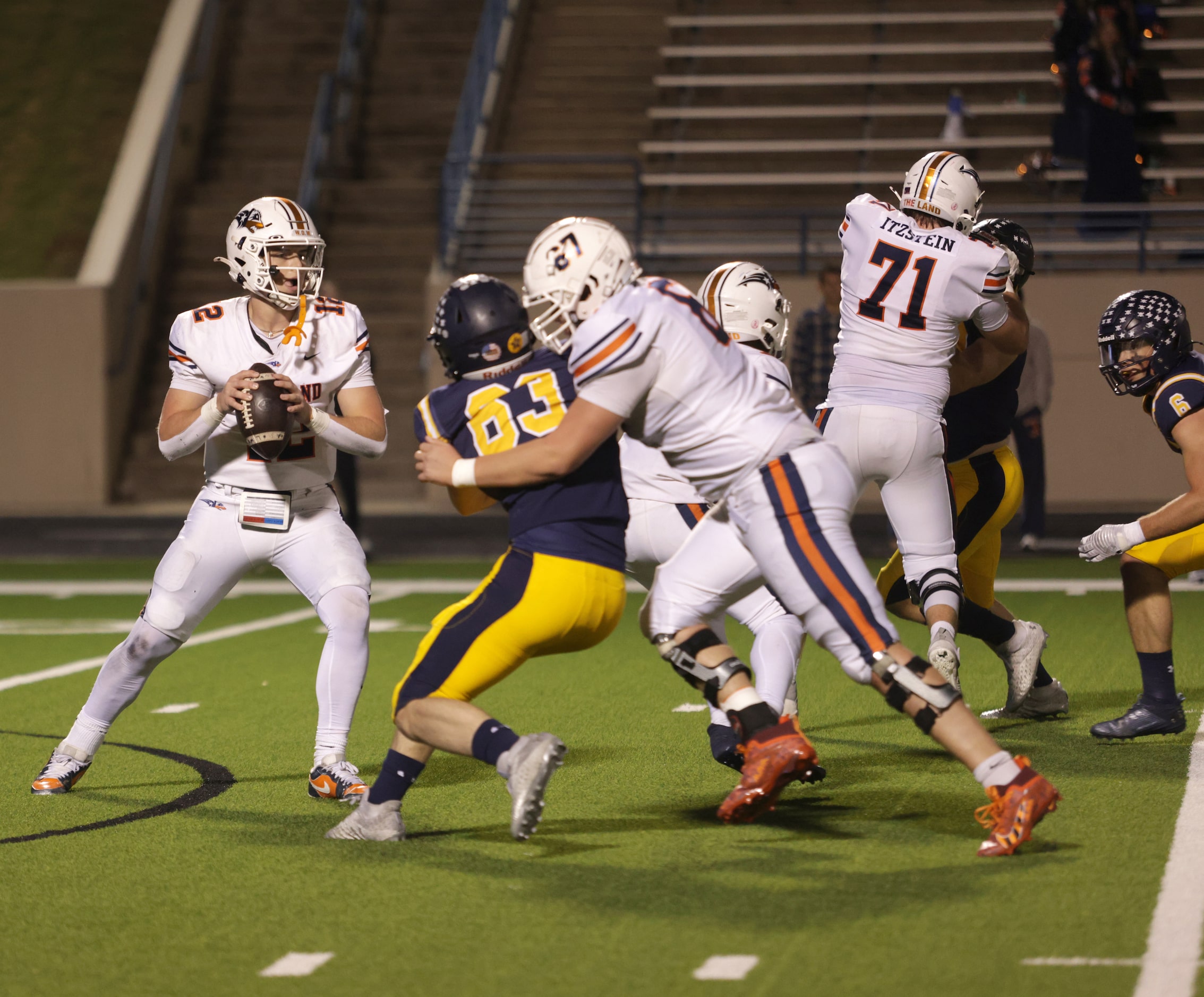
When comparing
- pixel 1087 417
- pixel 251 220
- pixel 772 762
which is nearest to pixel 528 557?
pixel 772 762

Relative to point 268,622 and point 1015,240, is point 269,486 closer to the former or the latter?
point 1015,240

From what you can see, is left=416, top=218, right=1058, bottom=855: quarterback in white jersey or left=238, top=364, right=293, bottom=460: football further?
left=238, top=364, right=293, bottom=460: football

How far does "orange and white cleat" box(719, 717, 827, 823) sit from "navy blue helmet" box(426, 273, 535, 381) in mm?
1283

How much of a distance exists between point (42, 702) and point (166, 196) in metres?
11.5

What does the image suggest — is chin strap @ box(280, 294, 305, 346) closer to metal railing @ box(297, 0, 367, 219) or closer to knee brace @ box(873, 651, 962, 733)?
knee brace @ box(873, 651, 962, 733)

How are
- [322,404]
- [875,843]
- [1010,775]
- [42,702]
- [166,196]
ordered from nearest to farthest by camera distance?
[1010,775], [875,843], [322,404], [42,702], [166,196]

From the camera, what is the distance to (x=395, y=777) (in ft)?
15.5

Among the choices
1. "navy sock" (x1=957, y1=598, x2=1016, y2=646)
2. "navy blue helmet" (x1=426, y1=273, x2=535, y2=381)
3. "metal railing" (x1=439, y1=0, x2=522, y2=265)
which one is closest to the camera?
"navy blue helmet" (x1=426, y1=273, x2=535, y2=381)

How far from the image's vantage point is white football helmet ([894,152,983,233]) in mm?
5949

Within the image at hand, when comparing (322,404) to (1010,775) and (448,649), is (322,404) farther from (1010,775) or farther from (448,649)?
(1010,775)

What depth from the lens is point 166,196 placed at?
58.6 feet

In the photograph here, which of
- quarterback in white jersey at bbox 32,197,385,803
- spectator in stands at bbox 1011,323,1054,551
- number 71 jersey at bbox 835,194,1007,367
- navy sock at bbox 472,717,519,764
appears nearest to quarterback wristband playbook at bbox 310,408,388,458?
quarterback in white jersey at bbox 32,197,385,803

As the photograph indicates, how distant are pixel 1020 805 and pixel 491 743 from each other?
4.56 ft

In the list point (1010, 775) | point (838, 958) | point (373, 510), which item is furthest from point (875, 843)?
point (373, 510)
